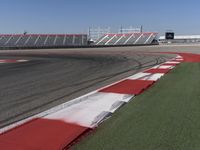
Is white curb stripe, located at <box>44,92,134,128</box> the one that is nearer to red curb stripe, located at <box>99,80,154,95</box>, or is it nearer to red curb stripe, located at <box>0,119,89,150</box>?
red curb stripe, located at <box>0,119,89,150</box>

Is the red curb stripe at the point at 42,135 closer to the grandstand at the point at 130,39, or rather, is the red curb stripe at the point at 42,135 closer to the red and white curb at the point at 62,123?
the red and white curb at the point at 62,123

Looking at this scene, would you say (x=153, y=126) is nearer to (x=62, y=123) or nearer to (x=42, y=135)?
(x=62, y=123)

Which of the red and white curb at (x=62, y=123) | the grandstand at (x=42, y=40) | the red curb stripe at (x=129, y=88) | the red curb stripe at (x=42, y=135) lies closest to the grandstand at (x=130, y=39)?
the grandstand at (x=42, y=40)

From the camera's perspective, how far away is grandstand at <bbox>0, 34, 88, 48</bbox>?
2795 inches

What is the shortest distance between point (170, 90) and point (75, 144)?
453 centimetres

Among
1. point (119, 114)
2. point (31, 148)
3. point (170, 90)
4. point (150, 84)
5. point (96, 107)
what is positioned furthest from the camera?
point (150, 84)

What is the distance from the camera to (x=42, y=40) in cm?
7319

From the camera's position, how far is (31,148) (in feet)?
13.0

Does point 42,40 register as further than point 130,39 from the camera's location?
No

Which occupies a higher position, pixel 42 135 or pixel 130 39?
pixel 130 39

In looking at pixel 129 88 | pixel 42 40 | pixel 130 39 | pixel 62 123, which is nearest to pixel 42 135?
pixel 62 123

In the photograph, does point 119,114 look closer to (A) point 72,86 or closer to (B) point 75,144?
(B) point 75,144

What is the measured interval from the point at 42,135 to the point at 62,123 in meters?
0.69

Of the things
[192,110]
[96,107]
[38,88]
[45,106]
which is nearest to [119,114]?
[96,107]
